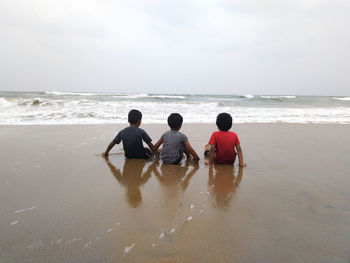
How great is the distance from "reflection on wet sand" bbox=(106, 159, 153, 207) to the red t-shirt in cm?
103

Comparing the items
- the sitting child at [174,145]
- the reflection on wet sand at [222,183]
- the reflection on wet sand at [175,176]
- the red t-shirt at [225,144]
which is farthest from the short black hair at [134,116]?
the reflection on wet sand at [222,183]

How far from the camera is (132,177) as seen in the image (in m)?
3.00

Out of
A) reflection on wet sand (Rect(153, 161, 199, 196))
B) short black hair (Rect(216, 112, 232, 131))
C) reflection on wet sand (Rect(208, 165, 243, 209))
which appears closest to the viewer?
reflection on wet sand (Rect(208, 165, 243, 209))

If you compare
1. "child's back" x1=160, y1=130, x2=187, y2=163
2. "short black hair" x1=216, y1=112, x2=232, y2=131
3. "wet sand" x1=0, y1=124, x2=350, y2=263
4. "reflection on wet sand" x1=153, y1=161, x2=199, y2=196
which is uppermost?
"short black hair" x1=216, y1=112, x2=232, y2=131

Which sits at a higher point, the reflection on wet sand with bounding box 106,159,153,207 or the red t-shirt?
the red t-shirt

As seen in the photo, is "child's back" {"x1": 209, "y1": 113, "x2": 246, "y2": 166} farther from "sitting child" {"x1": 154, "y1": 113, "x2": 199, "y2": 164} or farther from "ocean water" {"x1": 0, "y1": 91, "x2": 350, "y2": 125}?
"ocean water" {"x1": 0, "y1": 91, "x2": 350, "y2": 125}

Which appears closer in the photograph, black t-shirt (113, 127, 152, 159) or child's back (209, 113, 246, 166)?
child's back (209, 113, 246, 166)

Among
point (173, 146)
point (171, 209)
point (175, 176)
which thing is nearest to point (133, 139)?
point (173, 146)

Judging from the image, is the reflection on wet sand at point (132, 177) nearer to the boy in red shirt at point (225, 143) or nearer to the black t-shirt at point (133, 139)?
the black t-shirt at point (133, 139)

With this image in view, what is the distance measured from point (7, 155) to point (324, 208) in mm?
4216

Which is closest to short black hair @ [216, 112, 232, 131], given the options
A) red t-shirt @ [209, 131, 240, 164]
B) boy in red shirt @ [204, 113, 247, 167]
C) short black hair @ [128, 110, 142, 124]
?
boy in red shirt @ [204, 113, 247, 167]

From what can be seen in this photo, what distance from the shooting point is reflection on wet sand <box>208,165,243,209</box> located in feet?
7.72

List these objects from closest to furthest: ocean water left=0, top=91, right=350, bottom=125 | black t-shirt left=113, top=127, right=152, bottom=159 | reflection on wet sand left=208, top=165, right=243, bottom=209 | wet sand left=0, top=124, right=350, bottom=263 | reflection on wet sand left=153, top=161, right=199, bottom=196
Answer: wet sand left=0, top=124, right=350, bottom=263, reflection on wet sand left=208, top=165, right=243, bottom=209, reflection on wet sand left=153, top=161, right=199, bottom=196, black t-shirt left=113, top=127, right=152, bottom=159, ocean water left=0, top=91, right=350, bottom=125

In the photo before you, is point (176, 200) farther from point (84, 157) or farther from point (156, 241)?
point (84, 157)
